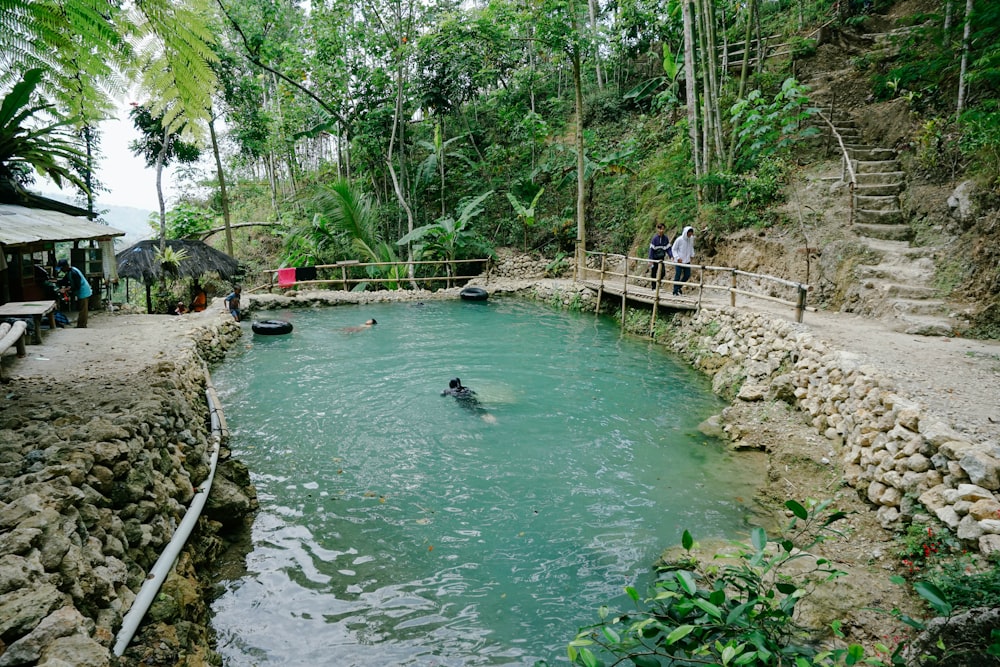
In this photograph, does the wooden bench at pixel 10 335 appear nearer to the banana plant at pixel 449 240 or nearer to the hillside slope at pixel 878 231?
the hillside slope at pixel 878 231

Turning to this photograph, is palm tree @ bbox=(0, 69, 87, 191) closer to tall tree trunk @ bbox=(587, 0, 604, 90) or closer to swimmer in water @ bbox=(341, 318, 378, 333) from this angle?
swimmer in water @ bbox=(341, 318, 378, 333)

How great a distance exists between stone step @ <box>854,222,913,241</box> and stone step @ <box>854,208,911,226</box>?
14cm

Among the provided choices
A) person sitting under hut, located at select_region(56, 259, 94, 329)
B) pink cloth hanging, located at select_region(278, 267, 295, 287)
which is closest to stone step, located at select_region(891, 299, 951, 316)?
person sitting under hut, located at select_region(56, 259, 94, 329)

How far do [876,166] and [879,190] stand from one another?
2.61 ft

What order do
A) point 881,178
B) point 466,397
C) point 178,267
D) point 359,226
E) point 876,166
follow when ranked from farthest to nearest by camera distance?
point 359,226 < point 178,267 < point 876,166 < point 881,178 < point 466,397

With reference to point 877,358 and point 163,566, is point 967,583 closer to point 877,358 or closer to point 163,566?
point 877,358

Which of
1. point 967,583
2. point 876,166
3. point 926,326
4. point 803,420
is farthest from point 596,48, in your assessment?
point 967,583

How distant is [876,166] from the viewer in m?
10.4

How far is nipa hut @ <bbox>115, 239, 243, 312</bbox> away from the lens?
1248 cm

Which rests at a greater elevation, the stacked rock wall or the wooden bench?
→ the wooden bench

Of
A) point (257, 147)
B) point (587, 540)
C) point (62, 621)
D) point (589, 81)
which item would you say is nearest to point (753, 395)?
point (587, 540)

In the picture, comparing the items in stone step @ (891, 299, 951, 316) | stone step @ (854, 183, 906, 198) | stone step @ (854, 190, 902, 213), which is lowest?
stone step @ (891, 299, 951, 316)

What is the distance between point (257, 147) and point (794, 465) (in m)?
18.1

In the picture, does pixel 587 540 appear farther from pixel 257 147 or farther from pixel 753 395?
pixel 257 147
